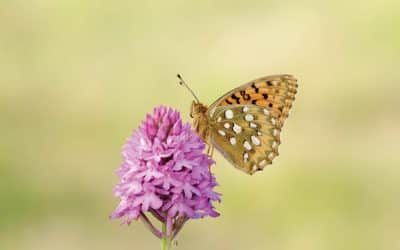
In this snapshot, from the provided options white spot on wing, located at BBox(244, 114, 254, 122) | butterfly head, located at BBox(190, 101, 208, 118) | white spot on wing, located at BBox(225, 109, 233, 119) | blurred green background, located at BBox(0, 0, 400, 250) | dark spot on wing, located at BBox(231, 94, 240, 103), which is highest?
butterfly head, located at BBox(190, 101, 208, 118)

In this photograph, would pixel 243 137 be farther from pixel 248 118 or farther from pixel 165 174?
pixel 165 174

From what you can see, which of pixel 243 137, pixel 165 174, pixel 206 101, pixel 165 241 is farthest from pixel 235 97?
pixel 206 101

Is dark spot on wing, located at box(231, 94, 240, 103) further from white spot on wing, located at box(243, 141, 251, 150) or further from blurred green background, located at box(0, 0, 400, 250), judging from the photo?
blurred green background, located at box(0, 0, 400, 250)

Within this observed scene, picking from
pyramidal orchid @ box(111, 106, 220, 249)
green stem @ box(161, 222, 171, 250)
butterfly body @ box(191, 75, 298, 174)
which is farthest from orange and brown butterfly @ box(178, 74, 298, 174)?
green stem @ box(161, 222, 171, 250)

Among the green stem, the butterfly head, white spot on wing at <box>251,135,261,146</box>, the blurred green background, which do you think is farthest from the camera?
the blurred green background

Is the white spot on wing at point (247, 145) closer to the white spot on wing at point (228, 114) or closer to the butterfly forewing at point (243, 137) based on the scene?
the butterfly forewing at point (243, 137)

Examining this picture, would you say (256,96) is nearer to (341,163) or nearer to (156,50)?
(341,163)
